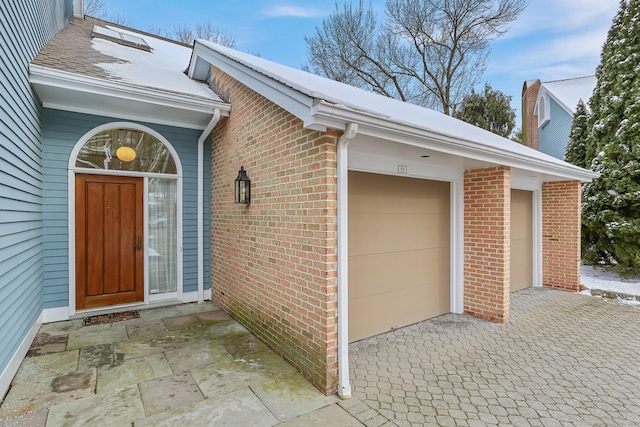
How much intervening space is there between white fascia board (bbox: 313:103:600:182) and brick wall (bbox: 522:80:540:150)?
47.3 ft

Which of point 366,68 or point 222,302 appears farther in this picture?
point 366,68

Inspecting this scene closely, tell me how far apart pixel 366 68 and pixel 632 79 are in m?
9.01

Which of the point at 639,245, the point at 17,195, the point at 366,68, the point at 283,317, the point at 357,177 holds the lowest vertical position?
the point at 283,317

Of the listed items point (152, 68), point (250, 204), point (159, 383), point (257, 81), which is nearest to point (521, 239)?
point (250, 204)

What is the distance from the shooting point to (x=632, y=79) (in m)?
7.08

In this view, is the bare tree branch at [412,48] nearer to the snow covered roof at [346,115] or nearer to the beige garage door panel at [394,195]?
the snow covered roof at [346,115]

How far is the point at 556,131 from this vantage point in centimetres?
1392

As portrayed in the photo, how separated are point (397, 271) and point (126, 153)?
4.40m

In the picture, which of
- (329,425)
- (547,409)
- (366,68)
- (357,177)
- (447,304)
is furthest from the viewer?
(366,68)

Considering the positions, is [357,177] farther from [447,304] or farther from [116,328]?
[116,328]

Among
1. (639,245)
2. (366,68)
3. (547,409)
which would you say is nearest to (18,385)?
(547,409)

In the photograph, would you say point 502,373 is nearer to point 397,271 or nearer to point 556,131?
point 397,271

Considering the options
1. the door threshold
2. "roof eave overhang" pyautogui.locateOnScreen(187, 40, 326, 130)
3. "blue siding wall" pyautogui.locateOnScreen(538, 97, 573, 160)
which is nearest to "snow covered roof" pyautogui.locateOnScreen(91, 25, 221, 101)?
"roof eave overhang" pyautogui.locateOnScreen(187, 40, 326, 130)

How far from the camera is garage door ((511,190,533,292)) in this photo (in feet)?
21.8
